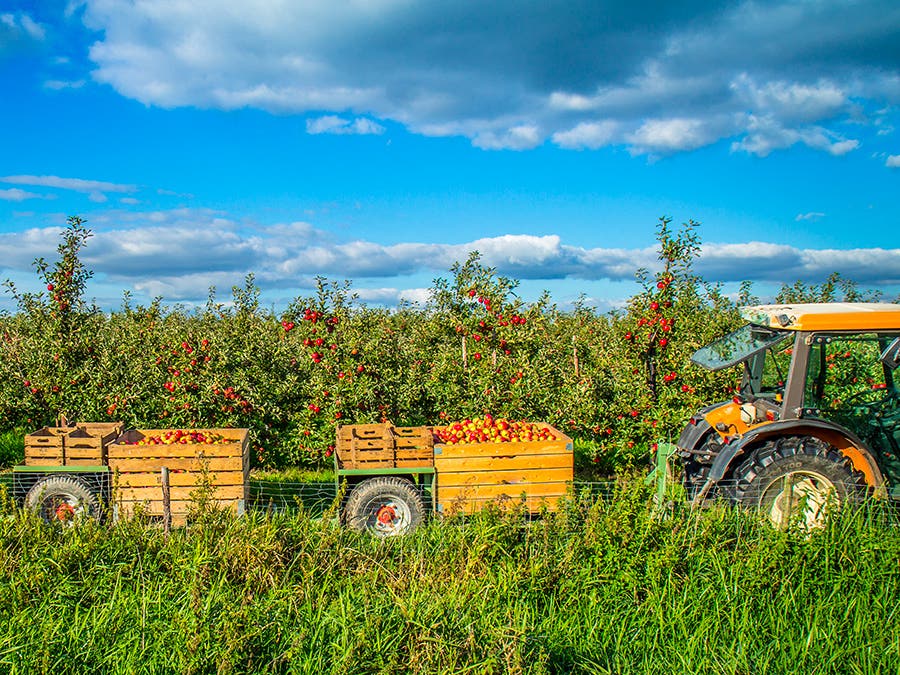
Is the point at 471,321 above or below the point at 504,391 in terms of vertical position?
above

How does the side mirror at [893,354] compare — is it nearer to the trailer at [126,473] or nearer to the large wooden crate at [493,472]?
the large wooden crate at [493,472]

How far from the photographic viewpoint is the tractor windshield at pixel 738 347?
6.02m

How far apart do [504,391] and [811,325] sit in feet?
14.6

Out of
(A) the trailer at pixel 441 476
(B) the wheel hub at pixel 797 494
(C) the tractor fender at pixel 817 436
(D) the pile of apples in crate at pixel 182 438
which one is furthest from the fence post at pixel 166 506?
(B) the wheel hub at pixel 797 494

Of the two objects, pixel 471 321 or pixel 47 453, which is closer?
pixel 47 453

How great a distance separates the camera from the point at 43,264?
10727mm

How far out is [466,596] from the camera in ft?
14.4

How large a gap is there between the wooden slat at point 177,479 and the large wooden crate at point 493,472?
6.48 feet

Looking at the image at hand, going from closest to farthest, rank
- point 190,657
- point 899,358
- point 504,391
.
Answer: point 190,657 → point 899,358 → point 504,391

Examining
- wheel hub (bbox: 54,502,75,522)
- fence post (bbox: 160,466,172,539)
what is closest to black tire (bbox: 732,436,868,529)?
fence post (bbox: 160,466,172,539)

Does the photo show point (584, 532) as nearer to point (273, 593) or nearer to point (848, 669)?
point (848, 669)

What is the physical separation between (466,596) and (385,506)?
2.53 meters

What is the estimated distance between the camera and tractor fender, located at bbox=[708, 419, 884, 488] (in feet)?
18.9

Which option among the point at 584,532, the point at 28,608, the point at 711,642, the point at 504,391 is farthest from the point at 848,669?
the point at 504,391
